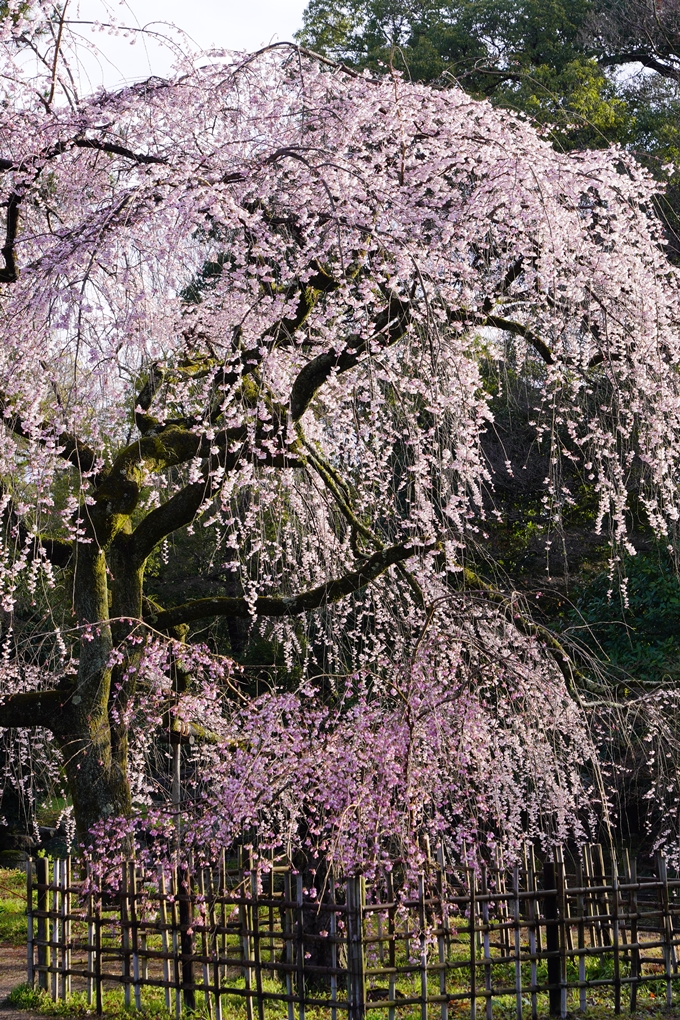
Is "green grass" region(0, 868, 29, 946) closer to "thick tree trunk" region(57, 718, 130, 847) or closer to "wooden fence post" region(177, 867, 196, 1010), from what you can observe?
"thick tree trunk" region(57, 718, 130, 847)

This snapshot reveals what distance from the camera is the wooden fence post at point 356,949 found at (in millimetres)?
3834

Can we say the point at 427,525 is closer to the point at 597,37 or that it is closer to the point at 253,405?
the point at 253,405

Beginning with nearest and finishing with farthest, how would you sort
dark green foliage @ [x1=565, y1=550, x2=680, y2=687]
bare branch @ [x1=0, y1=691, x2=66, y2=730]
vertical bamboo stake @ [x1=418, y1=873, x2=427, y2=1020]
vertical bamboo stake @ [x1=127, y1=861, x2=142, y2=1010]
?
1. vertical bamboo stake @ [x1=418, y1=873, x2=427, y2=1020]
2. vertical bamboo stake @ [x1=127, y1=861, x2=142, y2=1010]
3. bare branch @ [x1=0, y1=691, x2=66, y2=730]
4. dark green foliage @ [x1=565, y1=550, x2=680, y2=687]

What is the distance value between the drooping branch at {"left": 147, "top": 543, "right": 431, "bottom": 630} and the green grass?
2154 millimetres

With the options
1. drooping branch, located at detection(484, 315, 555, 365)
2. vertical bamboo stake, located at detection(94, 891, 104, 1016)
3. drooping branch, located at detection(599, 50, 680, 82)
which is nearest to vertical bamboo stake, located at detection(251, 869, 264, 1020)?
vertical bamboo stake, located at detection(94, 891, 104, 1016)

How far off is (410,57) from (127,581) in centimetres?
867

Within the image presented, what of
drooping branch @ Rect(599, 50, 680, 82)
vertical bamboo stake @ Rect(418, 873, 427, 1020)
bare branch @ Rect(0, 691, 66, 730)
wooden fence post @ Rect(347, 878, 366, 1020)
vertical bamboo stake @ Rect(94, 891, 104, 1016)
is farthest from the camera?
drooping branch @ Rect(599, 50, 680, 82)

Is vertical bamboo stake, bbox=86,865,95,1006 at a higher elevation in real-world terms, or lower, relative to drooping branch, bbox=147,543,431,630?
lower

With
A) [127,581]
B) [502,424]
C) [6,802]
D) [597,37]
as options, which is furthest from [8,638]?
[597,37]

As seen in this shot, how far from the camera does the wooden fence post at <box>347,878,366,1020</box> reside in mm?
3834

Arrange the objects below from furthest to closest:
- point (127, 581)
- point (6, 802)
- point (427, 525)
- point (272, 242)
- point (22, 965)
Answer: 1. point (6, 802)
2. point (22, 965)
3. point (127, 581)
4. point (427, 525)
5. point (272, 242)

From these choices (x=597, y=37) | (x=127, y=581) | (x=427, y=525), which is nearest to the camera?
(x=427, y=525)

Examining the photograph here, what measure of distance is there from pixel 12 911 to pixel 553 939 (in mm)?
5258

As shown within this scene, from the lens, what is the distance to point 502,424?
1021 cm
